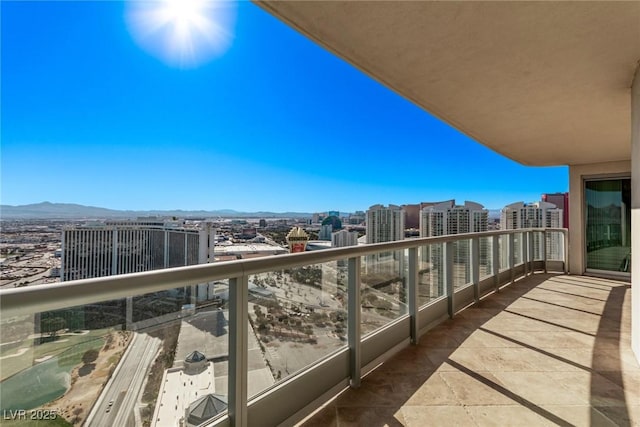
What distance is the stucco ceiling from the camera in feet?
5.97

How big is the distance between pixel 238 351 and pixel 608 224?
877 centimetres

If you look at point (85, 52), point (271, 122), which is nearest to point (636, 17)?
point (85, 52)

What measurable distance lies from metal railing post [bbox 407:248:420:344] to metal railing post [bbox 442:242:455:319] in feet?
2.93

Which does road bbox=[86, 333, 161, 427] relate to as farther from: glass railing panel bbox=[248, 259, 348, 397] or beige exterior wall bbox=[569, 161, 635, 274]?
beige exterior wall bbox=[569, 161, 635, 274]

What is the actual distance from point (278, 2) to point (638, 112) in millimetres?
3297

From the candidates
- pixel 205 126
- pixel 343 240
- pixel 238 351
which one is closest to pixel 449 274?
pixel 343 240

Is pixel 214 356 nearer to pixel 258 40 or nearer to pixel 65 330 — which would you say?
pixel 65 330

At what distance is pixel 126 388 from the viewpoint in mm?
1173

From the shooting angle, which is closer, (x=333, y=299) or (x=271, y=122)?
(x=333, y=299)

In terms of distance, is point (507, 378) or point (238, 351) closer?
point (238, 351)

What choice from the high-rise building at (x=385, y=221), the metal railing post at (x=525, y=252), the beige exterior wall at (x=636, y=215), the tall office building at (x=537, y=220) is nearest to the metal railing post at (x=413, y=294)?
the beige exterior wall at (x=636, y=215)

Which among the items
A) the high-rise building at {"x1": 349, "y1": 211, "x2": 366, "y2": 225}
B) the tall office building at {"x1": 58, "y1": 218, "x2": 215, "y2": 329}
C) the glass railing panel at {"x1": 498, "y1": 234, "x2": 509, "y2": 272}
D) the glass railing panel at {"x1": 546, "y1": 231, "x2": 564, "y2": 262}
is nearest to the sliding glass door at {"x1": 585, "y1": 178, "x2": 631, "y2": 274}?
the glass railing panel at {"x1": 546, "y1": 231, "x2": 564, "y2": 262}

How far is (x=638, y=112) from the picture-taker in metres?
2.62

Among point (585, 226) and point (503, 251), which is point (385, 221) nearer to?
point (503, 251)
